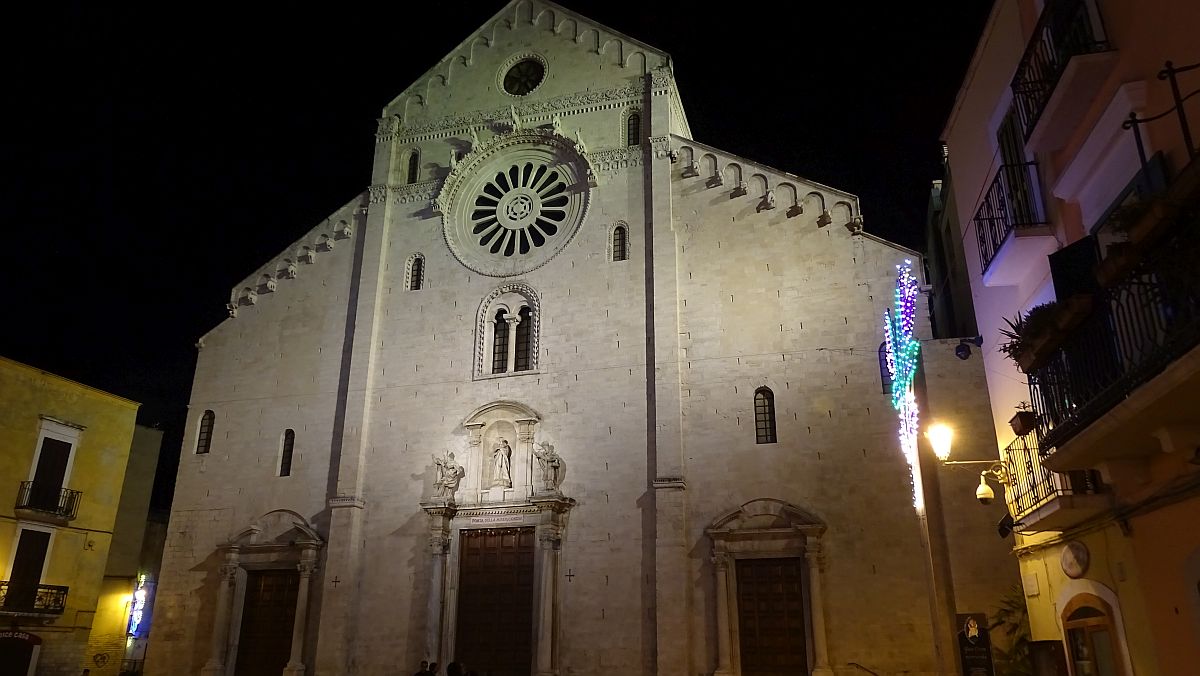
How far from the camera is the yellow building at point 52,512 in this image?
19625 millimetres

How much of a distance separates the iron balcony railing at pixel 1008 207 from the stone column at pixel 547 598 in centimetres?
1006

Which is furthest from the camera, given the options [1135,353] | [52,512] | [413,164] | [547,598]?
[413,164]

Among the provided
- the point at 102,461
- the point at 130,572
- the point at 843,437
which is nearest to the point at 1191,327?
the point at 843,437

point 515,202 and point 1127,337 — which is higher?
point 515,202

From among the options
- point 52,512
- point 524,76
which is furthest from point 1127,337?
point 52,512

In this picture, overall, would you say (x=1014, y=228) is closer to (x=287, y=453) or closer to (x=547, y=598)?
(x=547, y=598)

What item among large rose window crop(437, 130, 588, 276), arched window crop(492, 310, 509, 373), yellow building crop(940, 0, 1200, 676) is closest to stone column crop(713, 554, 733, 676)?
yellow building crop(940, 0, 1200, 676)

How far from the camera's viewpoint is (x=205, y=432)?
70.9 feet

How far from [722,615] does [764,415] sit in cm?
408

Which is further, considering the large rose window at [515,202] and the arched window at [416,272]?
the arched window at [416,272]

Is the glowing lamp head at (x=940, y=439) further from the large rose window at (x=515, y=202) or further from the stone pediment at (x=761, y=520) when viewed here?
the large rose window at (x=515, y=202)

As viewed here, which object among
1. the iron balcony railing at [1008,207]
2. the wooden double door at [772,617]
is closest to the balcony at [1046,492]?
the iron balcony railing at [1008,207]

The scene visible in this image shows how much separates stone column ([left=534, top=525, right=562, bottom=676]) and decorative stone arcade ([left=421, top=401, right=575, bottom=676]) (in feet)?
0.07

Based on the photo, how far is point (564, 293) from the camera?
19.7m
